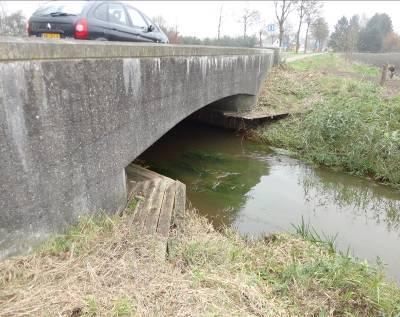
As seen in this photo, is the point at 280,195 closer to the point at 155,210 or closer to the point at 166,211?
the point at 166,211

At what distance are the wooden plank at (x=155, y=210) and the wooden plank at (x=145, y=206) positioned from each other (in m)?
0.05

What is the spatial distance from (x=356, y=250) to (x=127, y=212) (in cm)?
341

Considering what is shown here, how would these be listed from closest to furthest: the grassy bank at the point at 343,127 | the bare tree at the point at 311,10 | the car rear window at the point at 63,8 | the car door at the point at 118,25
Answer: the car rear window at the point at 63,8 → the car door at the point at 118,25 → the grassy bank at the point at 343,127 → the bare tree at the point at 311,10

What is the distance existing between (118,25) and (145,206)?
150 inches

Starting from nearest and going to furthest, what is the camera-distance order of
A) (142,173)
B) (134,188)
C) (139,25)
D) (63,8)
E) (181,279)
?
(181,279), (134,188), (142,173), (63,8), (139,25)

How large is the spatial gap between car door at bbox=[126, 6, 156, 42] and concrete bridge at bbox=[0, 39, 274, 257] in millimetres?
1865

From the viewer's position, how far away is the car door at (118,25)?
6.12m

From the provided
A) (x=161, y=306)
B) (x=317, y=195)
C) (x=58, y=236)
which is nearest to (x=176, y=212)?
(x=58, y=236)

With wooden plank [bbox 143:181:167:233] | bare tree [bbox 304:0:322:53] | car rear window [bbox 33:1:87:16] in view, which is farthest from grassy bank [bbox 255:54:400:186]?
bare tree [bbox 304:0:322:53]

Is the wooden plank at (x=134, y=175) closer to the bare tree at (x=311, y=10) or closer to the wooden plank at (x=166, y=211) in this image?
the wooden plank at (x=166, y=211)

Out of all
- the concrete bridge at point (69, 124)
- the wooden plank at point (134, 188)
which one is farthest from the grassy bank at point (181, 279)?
the wooden plank at point (134, 188)

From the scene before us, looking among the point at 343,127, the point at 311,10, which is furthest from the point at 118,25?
the point at 311,10

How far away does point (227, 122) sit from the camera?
429 inches

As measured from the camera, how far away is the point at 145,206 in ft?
14.3
